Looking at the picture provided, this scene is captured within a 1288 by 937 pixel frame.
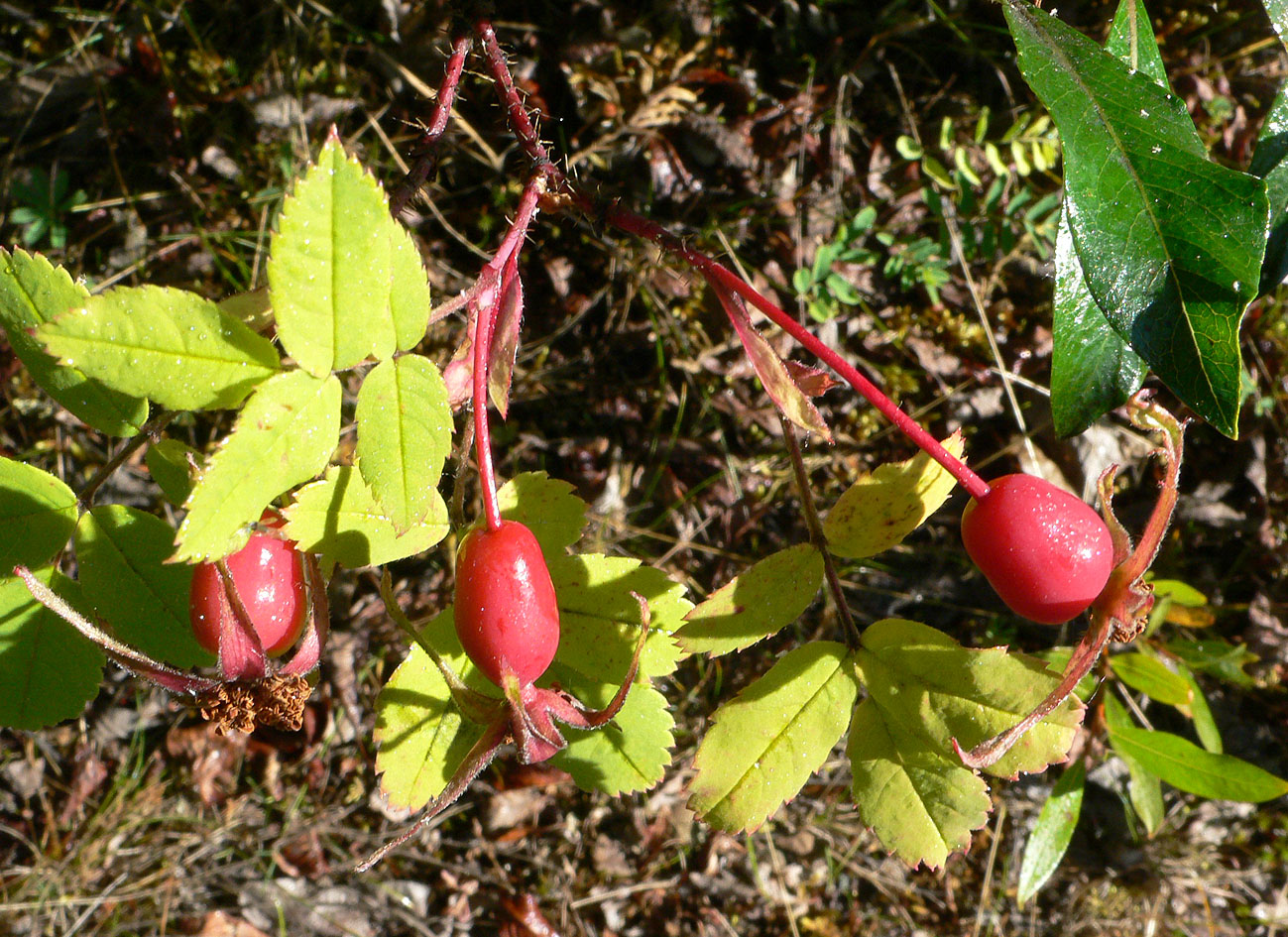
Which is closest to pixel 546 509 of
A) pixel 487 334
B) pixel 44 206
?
pixel 487 334

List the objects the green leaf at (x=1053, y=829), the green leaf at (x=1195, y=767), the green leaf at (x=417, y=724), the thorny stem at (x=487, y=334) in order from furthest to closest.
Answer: the green leaf at (x=1053, y=829)
the green leaf at (x=1195, y=767)
the green leaf at (x=417, y=724)
the thorny stem at (x=487, y=334)

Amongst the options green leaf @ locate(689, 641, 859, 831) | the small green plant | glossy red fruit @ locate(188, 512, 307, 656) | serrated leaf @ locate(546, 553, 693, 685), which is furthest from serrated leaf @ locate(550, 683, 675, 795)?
the small green plant

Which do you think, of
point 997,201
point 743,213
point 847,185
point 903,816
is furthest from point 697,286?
point 903,816

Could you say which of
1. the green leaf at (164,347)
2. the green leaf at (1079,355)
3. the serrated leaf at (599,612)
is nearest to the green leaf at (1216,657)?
the green leaf at (1079,355)

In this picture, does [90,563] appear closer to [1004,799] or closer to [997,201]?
[997,201]

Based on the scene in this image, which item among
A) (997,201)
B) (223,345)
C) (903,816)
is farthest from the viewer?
(997,201)

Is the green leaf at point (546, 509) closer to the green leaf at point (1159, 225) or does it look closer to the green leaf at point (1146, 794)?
the green leaf at point (1159, 225)

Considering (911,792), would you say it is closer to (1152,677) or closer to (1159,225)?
(1159,225)
